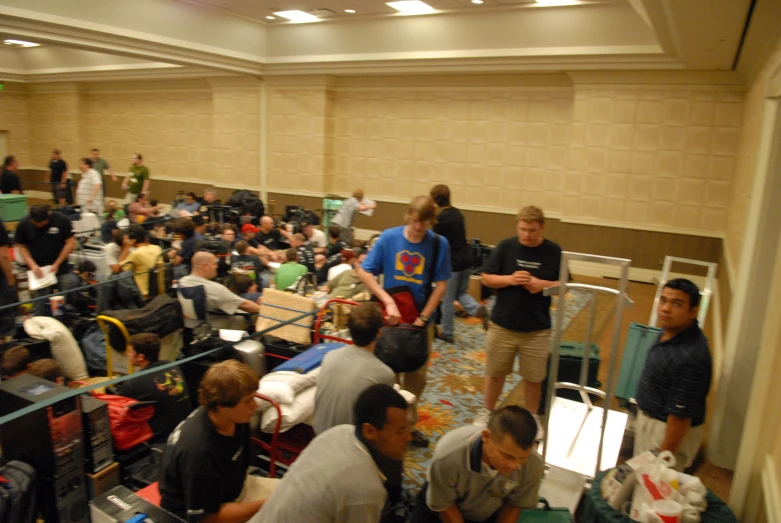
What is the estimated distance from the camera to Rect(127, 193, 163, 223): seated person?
1008 cm

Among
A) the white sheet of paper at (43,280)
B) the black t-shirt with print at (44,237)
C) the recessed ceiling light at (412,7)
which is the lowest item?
the white sheet of paper at (43,280)

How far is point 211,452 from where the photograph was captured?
2.30 metres

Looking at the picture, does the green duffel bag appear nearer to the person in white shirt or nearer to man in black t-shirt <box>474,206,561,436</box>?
man in black t-shirt <box>474,206,561,436</box>

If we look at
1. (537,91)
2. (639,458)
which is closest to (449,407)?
(639,458)

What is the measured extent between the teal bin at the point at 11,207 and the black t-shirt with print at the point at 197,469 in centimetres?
1195

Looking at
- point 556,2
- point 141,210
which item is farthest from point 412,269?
point 141,210

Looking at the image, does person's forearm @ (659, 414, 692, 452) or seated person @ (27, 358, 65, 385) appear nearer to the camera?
person's forearm @ (659, 414, 692, 452)

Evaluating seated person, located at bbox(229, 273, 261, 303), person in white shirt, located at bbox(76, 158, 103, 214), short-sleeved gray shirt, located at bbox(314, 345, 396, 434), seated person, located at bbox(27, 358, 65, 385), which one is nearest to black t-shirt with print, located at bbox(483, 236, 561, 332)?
short-sleeved gray shirt, located at bbox(314, 345, 396, 434)

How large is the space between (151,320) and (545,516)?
3.50 metres

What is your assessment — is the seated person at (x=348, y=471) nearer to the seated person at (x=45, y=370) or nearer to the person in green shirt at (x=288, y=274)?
the seated person at (x=45, y=370)

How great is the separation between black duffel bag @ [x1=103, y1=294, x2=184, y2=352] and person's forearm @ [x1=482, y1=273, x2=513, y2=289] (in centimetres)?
280

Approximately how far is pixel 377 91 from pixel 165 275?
26.1ft

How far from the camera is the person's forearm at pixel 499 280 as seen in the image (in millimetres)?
3814

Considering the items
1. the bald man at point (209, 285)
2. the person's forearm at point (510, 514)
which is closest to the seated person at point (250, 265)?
the bald man at point (209, 285)
